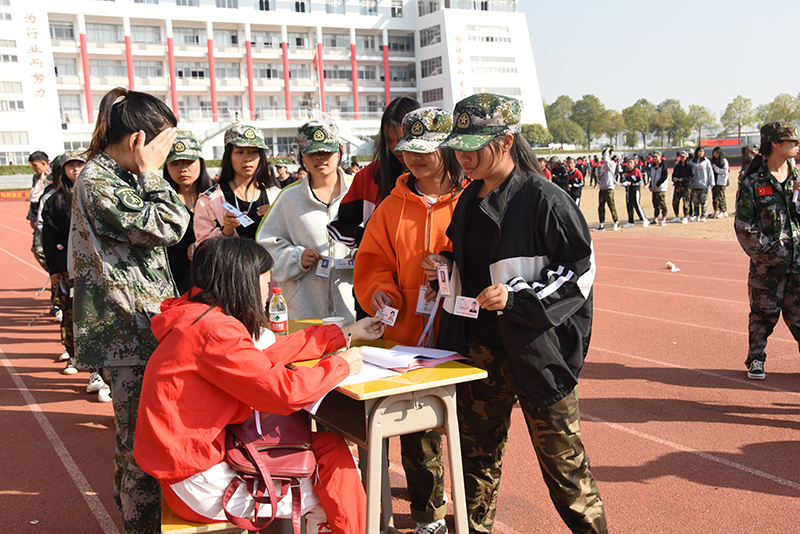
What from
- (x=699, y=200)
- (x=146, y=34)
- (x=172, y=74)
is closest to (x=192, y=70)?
(x=172, y=74)

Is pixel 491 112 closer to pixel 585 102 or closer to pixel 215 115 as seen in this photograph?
pixel 215 115

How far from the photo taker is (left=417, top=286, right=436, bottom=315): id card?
10.2 ft

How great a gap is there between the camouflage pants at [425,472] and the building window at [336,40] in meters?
69.0

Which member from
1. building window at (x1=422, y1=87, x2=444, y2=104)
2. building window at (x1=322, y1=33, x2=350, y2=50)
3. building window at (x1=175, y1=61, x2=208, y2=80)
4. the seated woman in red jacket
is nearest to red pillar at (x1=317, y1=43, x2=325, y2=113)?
building window at (x1=322, y1=33, x2=350, y2=50)

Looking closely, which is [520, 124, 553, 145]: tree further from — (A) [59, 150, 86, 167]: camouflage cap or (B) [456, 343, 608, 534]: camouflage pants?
(B) [456, 343, 608, 534]: camouflage pants

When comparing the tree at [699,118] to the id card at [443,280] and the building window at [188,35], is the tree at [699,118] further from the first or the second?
the id card at [443,280]

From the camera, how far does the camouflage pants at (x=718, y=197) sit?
1862 cm

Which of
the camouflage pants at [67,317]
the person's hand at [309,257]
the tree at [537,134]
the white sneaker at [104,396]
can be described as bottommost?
the white sneaker at [104,396]

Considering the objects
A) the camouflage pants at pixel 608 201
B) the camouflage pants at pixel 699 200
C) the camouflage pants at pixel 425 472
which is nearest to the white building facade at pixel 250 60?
the camouflage pants at pixel 608 201

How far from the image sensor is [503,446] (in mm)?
3125

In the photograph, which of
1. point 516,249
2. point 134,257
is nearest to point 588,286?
point 516,249

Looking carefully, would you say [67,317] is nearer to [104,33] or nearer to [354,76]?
[104,33]

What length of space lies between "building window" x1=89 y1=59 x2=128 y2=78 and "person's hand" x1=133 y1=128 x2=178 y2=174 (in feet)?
210

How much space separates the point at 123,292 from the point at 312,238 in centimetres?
148
